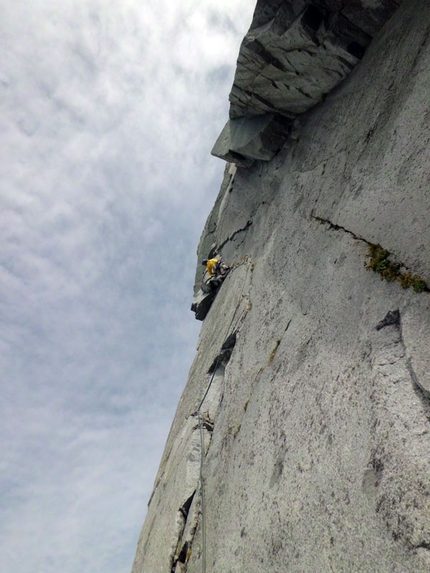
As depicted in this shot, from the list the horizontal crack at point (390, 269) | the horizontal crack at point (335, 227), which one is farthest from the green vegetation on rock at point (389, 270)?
the horizontal crack at point (335, 227)

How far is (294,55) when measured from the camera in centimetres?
647

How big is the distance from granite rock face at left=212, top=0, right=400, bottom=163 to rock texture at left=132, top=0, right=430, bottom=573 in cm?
16

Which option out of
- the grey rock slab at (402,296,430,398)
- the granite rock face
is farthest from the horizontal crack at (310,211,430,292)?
the granite rock face

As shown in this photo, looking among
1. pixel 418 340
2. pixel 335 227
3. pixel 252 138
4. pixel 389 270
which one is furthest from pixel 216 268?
pixel 418 340

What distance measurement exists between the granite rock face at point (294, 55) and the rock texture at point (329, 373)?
0.54ft

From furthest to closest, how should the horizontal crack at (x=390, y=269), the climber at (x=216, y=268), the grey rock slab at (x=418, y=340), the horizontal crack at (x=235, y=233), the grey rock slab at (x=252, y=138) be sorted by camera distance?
the climber at (x=216, y=268), the horizontal crack at (x=235, y=233), the grey rock slab at (x=252, y=138), the horizontal crack at (x=390, y=269), the grey rock slab at (x=418, y=340)

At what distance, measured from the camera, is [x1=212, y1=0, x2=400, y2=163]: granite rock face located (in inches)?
234

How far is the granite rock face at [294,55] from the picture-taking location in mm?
5953

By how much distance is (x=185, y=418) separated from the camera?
8.55 metres

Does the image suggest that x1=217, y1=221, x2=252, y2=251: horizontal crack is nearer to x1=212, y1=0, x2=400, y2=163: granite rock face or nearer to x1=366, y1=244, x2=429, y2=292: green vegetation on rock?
x1=212, y1=0, x2=400, y2=163: granite rock face

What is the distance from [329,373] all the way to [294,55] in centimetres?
432

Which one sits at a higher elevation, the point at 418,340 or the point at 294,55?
the point at 294,55

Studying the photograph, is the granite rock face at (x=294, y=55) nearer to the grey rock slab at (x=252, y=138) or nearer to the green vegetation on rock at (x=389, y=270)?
the grey rock slab at (x=252, y=138)

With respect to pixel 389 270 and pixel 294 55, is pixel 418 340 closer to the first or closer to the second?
pixel 389 270
